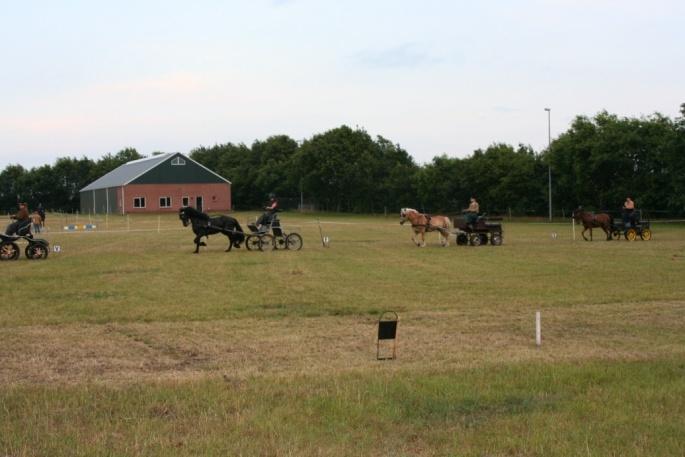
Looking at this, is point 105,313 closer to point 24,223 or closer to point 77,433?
point 77,433

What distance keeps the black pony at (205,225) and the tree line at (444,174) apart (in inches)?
1289

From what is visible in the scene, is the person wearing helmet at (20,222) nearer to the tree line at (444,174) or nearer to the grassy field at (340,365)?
the grassy field at (340,365)

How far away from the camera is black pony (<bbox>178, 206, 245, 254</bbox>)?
25547 millimetres

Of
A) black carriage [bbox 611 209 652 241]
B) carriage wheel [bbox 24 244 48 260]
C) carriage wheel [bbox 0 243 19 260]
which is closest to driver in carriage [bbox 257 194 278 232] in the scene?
carriage wheel [bbox 24 244 48 260]

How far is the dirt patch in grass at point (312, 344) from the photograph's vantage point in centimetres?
827

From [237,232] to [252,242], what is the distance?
957 mm

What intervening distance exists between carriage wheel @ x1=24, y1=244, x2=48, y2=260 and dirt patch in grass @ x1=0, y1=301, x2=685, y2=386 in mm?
Result: 13599

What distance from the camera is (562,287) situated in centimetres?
1538

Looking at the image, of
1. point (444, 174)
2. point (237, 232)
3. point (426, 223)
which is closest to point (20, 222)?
point (237, 232)

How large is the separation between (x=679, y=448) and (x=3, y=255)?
72.2 ft

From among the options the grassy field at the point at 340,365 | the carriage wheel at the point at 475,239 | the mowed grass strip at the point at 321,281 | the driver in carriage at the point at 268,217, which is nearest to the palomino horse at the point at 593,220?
the mowed grass strip at the point at 321,281

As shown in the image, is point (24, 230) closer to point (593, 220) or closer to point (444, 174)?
point (593, 220)

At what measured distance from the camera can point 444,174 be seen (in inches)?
2724

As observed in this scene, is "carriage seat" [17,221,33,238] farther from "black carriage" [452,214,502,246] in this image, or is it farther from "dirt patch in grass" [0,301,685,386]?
"black carriage" [452,214,502,246]
